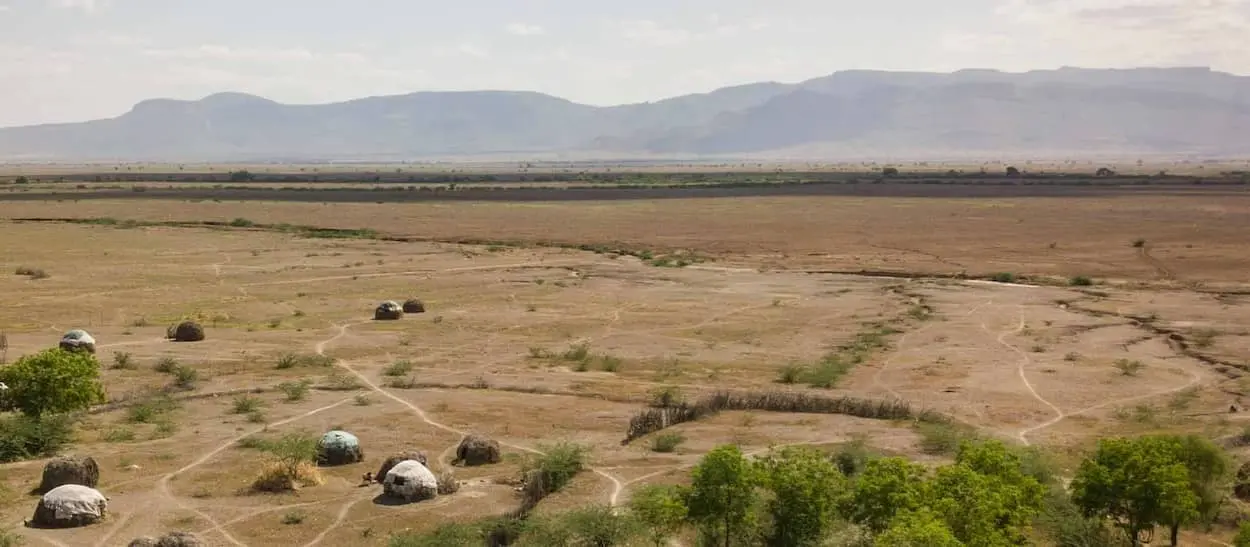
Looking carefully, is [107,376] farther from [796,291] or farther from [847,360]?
[796,291]

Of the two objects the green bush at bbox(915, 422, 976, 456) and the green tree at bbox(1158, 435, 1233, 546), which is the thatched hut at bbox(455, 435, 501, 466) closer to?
the green bush at bbox(915, 422, 976, 456)

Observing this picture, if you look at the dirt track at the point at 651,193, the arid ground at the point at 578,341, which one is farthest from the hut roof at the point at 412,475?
the dirt track at the point at 651,193

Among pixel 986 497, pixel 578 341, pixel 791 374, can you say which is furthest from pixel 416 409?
pixel 986 497

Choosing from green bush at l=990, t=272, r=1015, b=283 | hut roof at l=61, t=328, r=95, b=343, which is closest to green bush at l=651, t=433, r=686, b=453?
hut roof at l=61, t=328, r=95, b=343

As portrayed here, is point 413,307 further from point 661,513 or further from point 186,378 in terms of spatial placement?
point 661,513

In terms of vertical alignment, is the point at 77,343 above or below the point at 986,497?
below

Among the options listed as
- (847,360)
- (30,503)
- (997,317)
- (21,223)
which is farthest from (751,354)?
(21,223)
